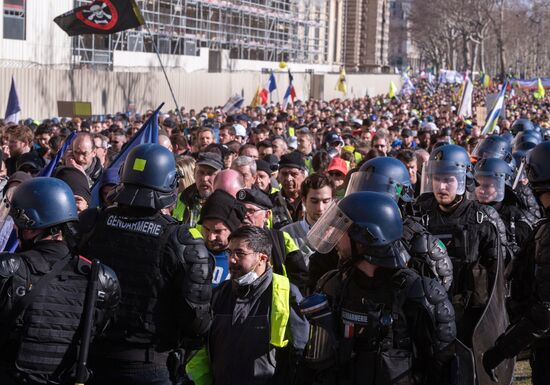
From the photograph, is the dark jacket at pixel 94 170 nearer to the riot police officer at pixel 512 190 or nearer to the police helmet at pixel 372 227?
the riot police officer at pixel 512 190

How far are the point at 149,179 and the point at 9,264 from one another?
32.8 inches

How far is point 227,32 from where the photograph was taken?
56.0 m

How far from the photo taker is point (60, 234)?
4004 mm

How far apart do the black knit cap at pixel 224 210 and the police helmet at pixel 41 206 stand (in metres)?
1.54

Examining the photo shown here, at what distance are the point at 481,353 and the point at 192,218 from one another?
3053 mm

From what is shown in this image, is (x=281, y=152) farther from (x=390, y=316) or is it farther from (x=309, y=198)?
(x=390, y=316)

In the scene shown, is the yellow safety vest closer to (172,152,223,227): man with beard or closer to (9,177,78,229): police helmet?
(9,177,78,229): police helmet

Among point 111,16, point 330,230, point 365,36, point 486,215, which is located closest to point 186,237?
point 330,230

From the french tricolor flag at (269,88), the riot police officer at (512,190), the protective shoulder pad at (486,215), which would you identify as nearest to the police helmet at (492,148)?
the riot police officer at (512,190)

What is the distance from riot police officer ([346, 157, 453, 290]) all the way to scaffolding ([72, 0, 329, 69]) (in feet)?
107

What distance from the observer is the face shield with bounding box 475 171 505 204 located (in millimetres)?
7090

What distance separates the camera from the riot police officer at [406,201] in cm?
472

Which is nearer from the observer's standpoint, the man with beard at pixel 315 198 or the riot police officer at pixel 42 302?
the riot police officer at pixel 42 302

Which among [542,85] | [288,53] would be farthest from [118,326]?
[288,53]
